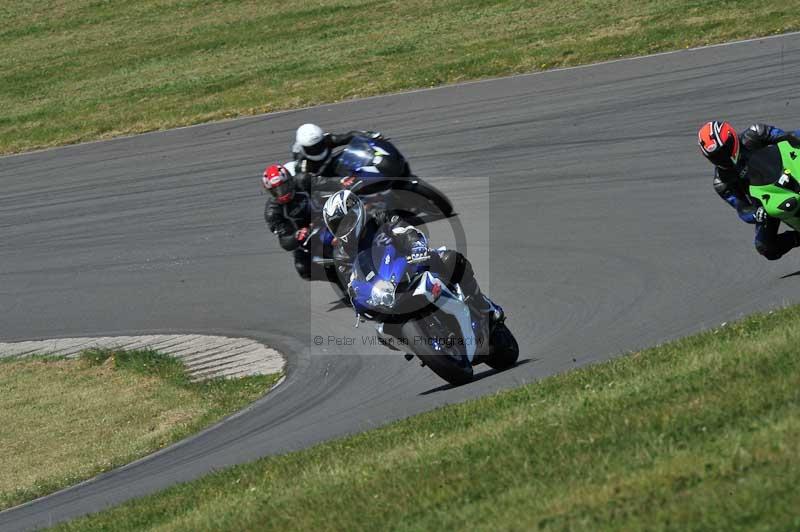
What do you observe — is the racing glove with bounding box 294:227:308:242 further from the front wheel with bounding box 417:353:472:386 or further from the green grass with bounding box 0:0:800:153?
the green grass with bounding box 0:0:800:153

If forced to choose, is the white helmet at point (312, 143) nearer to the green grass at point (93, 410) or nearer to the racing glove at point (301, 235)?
the racing glove at point (301, 235)

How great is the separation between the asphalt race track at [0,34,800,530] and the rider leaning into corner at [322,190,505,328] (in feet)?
2.44

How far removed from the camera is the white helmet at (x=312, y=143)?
15.2 meters

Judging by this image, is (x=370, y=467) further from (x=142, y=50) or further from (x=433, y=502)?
(x=142, y=50)

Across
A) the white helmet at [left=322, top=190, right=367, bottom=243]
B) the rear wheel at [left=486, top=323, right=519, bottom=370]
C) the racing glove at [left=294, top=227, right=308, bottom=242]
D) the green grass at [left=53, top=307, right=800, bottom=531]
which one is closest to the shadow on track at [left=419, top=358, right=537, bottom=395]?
the rear wheel at [left=486, top=323, right=519, bottom=370]

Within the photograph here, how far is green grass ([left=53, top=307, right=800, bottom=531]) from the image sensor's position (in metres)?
5.46

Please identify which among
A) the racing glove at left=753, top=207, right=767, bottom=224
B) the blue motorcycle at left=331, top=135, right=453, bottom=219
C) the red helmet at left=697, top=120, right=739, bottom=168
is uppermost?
the red helmet at left=697, top=120, right=739, bottom=168

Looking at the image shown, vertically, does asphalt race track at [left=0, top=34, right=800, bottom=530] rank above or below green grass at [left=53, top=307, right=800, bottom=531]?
below

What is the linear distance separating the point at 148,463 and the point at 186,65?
2169cm

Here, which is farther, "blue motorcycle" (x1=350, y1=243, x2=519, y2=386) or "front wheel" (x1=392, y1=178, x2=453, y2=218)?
"front wheel" (x1=392, y1=178, x2=453, y2=218)

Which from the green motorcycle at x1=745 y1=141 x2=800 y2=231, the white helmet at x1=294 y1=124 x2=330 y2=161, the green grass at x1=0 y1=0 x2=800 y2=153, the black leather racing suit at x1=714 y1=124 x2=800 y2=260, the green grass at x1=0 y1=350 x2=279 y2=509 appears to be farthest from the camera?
the green grass at x1=0 y1=0 x2=800 y2=153

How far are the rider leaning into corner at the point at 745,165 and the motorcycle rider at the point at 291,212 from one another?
15.7 ft

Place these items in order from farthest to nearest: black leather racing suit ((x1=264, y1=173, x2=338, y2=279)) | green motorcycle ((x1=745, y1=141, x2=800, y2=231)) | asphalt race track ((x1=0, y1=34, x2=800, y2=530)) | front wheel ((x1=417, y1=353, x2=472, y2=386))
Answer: black leather racing suit ((x1=264, y1=173, x2=338, y2=279)) < asphalt race track ((x1=0, y1=34, x2=800, y2=530)) < green motorcycle ((x1=745, y1=141, x2=800, y2=231)) < front wheel ((x1=417, y1=353, x2=472, y2=386))

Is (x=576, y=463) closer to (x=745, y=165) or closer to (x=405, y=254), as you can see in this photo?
(x=405, y=254)
